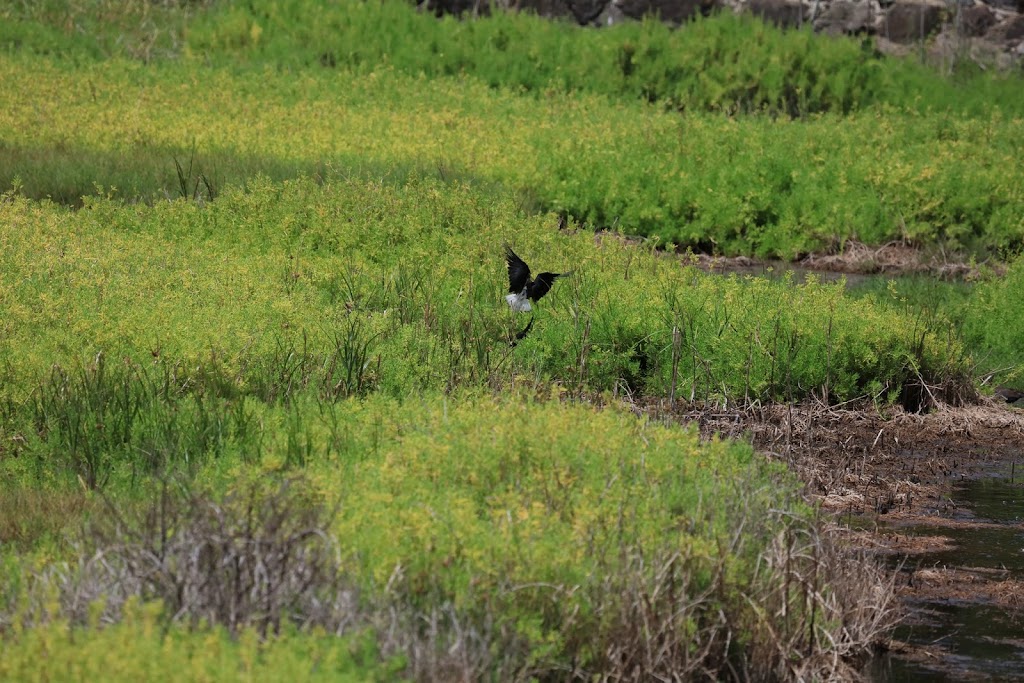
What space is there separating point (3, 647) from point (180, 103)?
12572 mm

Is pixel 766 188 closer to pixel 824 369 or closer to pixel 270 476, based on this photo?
pixel 824 369

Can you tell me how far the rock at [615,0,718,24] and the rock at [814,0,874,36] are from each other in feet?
4.62

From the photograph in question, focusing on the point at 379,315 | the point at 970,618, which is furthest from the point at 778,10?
the point at 970,618

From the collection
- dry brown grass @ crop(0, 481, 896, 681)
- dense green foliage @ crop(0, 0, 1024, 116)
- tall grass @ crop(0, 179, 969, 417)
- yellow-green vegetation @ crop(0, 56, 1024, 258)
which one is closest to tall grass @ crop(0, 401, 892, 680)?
dry brown grass @ crop(0, 481, 896, 681)

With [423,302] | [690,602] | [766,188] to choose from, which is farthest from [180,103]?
[690,602]

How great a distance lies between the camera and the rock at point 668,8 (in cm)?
2116

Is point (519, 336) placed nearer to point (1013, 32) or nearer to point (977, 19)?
Answer: point (977, 19)

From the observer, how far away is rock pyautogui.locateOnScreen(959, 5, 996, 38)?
813 inches

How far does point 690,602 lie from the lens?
551 cm

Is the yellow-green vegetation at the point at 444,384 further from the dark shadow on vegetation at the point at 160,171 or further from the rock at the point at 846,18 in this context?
the rock at the point at 846,18

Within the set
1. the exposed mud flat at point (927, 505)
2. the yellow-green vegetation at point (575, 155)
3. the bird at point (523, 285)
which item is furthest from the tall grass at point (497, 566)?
the yellow-green vegetation at point (575, 155)

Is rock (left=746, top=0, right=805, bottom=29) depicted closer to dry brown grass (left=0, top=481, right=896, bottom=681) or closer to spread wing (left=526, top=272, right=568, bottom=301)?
spread wing (left=526, top=272, right=568, bottom=301)

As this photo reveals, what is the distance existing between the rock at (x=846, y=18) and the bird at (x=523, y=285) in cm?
1225

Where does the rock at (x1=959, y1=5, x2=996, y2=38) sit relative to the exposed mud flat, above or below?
above
